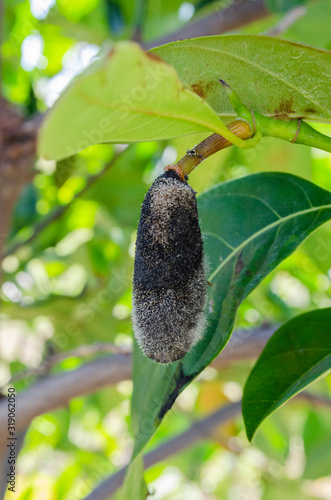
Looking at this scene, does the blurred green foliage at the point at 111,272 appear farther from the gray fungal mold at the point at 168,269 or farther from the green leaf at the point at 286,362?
the gray fungal mold at the point at 168,269

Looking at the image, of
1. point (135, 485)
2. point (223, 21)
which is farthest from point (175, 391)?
point (223, 21)

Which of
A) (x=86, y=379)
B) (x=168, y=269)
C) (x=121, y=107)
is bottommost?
(x=86, y=379)

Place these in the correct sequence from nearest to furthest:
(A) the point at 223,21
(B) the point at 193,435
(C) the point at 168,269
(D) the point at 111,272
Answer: (C) the point at 168,269 → (A) the point at 223,21 → (B) the point at 193,435 → (D) the point at 111,272

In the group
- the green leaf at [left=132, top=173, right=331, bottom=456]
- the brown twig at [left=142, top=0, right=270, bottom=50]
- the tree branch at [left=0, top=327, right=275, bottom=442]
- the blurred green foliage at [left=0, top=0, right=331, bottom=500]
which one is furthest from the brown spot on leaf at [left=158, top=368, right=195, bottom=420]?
the brown twig at [left=142, top=0, right=270, bottom=50]

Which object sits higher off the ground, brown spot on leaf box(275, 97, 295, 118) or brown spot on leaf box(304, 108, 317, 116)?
brown spot on leaf box(275, 97, 295, 118)

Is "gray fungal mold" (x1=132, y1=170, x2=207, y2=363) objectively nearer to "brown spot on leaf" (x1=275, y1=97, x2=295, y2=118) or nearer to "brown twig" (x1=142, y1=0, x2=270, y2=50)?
"brown spot on leaf" (x1=275, y1=97, x2=295, y2=118)

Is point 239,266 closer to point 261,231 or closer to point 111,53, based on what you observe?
point 261,231
